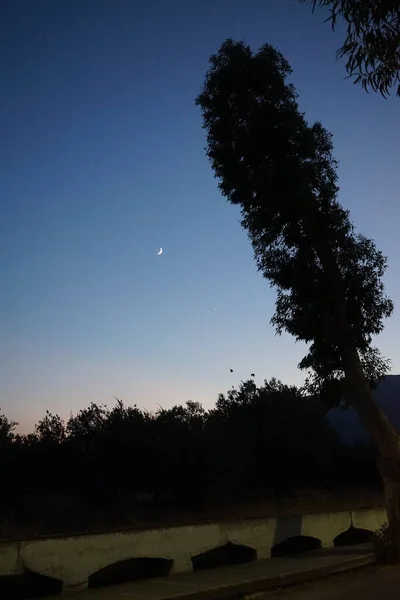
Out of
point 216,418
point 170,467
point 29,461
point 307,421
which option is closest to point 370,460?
point 307,421

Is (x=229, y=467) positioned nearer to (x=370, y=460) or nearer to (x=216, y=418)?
(x=216, y=418)

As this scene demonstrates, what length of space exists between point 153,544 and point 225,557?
13.1 feet

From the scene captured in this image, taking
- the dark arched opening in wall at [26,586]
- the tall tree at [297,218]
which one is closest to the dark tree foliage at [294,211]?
the tall tree at [297,218]

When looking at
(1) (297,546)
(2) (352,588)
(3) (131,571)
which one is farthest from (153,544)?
(1) (297,546)

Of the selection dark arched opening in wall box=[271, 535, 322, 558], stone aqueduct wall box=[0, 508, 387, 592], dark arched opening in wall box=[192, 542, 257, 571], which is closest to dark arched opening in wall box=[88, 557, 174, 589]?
stone aqueduct wall box=[0, 508, 387, 592]

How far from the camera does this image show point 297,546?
19.2 meters

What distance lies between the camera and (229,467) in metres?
27.0

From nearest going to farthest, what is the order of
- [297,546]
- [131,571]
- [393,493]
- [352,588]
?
1. [352,588]
2. [131,571]
3. [393,493]
4. [297,546]

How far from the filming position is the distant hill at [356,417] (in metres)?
59.1

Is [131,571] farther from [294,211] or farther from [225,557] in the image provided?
[294,211]

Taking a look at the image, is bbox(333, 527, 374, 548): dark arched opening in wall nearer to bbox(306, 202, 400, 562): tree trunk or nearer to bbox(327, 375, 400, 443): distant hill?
bbox(306, 202, 400, 562): tree trunk

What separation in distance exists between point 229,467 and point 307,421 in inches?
260

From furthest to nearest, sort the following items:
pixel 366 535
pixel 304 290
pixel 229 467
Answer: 1. pixel 229 467
2. pixel 366 535
3. pixel 304 290

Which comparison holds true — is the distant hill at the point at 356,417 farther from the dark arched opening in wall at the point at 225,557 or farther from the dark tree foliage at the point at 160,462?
the dark arched opening in wall at the point at 225,557
